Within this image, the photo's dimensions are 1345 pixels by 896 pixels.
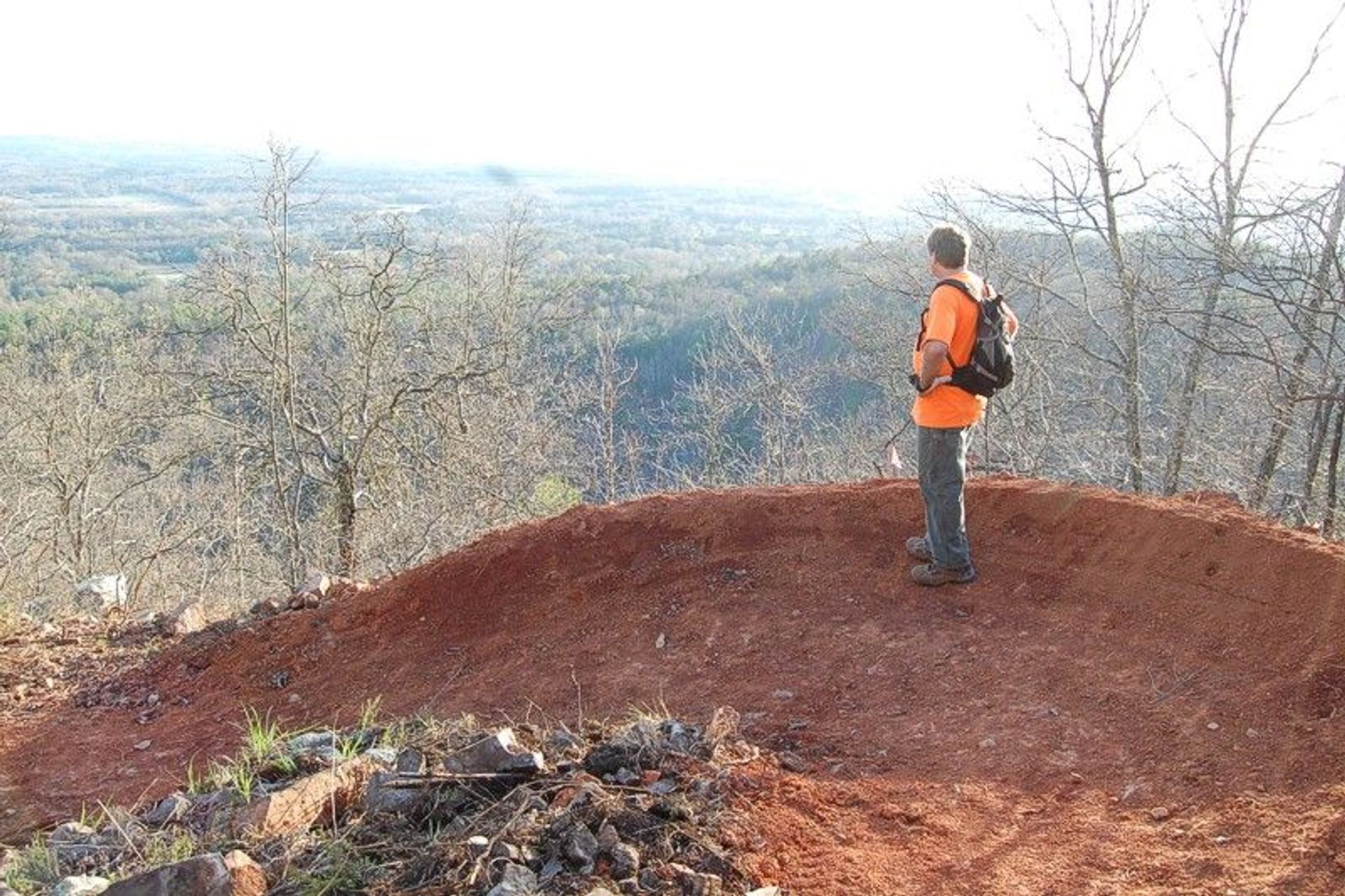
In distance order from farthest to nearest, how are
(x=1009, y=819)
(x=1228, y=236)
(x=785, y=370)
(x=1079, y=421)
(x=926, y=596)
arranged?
(x=785, y=370)
(x=1079, y=421)
(x=1228, y=236)
(x=926, y=596)
(x=1009, y=819)

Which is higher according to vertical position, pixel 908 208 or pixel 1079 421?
pixel 908 208

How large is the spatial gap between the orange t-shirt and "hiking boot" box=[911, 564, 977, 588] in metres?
0.89

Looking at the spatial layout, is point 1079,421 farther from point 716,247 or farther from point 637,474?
point 716,247

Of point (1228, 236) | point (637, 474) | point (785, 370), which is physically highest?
point (1228, 236)

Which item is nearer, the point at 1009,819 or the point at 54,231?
the point at 1009,819

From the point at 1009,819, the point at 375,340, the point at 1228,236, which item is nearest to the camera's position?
the point at 1009,819

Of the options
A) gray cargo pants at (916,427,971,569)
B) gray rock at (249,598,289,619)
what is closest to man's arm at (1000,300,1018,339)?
gray cargo pants at (916,427,971,569)

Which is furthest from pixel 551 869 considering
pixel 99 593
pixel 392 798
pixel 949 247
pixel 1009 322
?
pixel 99 593

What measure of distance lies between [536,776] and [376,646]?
2.96 m

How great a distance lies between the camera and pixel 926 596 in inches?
220

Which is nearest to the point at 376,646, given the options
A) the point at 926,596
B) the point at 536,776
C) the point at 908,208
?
the point at 536,776

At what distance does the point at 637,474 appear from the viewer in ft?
81.3

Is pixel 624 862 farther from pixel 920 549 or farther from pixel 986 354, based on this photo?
pixel 920 549

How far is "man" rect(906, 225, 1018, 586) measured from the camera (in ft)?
16.4
